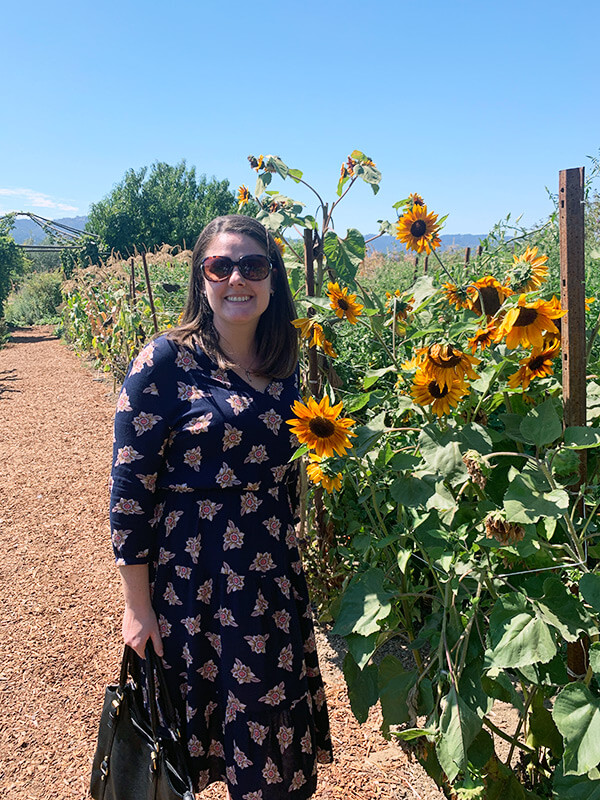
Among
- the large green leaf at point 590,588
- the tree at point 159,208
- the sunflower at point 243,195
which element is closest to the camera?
the large green leaf at point 590,588

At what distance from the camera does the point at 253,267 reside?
153 centimetres

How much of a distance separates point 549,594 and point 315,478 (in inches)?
22.4

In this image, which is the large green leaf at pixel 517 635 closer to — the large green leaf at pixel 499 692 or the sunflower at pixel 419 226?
the large green leaf at pixel 499 692

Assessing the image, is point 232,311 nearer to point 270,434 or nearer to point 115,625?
point 270,434

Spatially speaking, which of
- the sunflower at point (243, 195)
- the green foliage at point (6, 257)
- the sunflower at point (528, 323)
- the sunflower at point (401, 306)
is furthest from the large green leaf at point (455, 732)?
the green foliage at point (6, 257)

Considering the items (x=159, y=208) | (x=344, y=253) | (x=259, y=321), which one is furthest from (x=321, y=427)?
(x=159, y=208)

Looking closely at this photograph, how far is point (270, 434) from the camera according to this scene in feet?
4.93

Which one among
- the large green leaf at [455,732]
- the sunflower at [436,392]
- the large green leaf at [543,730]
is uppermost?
the sunflower at [436,392]

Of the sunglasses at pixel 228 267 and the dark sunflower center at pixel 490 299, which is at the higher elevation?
the sunglasses at pixel 228 267

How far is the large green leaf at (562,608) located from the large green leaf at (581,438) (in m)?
0.25

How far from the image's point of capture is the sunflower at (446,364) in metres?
1.24

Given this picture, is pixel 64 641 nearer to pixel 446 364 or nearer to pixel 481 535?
pixel 481 535

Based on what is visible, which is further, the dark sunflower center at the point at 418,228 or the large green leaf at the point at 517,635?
the dark sunflower center at the point at 418,228

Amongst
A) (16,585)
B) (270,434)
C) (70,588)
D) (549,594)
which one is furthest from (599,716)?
(16,585)
